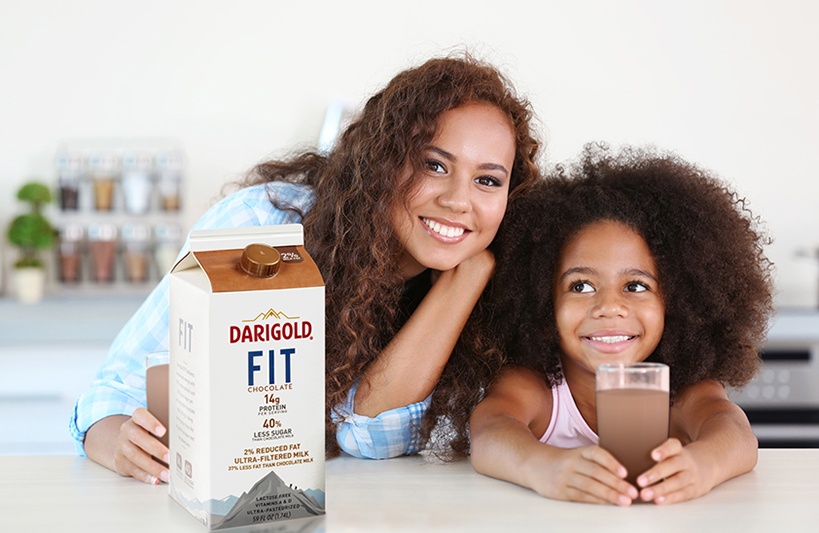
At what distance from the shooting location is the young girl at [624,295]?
1041 mm

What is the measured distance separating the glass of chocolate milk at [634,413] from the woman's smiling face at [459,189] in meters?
0.37

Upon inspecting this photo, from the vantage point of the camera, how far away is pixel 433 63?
1166 millimetres

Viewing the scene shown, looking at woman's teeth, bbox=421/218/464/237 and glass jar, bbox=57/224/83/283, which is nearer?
woman's teeth, bbox=421/218/464/237

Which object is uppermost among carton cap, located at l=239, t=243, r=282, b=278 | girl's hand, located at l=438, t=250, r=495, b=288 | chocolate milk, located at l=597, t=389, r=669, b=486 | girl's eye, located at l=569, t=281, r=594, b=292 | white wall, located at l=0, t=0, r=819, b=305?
white wall, located at l=0, t=0, r=819, b=305

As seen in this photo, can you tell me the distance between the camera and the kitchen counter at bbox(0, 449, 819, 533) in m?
0.68

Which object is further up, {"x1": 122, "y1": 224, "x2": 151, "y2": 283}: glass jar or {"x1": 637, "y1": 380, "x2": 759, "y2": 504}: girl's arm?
{"x1": 122, "y1": 224, "x2": 151, "y2": 283}: glass jar

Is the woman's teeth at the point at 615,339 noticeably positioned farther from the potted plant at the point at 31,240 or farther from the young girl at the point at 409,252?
the potted plant at the point at 31,240

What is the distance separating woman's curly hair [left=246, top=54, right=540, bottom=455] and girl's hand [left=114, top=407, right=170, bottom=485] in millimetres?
253

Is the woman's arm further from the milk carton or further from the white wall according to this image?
the white wall

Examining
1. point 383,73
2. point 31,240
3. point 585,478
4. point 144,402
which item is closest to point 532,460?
point 585,478

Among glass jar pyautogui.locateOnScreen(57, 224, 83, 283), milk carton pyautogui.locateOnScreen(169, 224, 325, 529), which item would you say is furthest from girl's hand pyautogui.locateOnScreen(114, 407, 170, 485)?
glass jar pyautogui.locateOnScreen(57, 224, 83, 283)

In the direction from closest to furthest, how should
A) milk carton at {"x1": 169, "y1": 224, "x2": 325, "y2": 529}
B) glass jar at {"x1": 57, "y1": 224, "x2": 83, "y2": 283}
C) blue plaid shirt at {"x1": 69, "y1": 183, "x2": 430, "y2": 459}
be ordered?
milk carton at {"x1": 169, "y1": 224, "x2": 325, "y2": 529}, blue plaid shirt at {"x1": 69, "y1": 183, "x2": 430, "y2": 459}, glass jar at {"x1": 57, "y1": 224, "x2": 83, "y2": 283}

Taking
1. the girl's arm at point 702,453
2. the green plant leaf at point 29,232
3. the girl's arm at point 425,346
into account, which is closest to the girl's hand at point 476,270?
the girl's arm at point 425,346

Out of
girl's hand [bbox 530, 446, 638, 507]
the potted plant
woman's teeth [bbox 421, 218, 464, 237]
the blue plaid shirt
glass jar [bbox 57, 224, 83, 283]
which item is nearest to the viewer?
girl's hand [bbox 530, 446, 638, 507]
